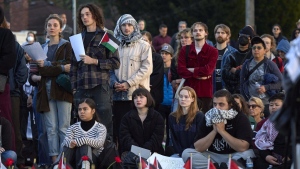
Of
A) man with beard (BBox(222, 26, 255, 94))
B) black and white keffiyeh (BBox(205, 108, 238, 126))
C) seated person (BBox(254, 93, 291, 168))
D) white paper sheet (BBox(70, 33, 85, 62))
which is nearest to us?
seated person (BBox(254, 93, 291, 168))

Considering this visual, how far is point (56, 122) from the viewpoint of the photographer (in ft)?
41.0

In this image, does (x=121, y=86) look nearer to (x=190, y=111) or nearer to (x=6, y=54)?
(x=190, y=111)

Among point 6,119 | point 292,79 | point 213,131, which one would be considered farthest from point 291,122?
point 6,119

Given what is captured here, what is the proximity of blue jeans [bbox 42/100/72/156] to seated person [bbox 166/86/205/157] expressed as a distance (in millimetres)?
1394

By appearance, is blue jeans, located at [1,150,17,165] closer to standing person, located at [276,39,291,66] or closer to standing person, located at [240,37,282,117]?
standing person, located at [240,37,282,117]

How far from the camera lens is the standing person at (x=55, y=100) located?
40.8ft

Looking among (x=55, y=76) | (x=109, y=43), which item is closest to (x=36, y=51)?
(x=55, y=76)

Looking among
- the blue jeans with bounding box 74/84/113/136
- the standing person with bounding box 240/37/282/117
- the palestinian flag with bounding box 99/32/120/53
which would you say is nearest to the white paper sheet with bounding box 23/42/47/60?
the blue jeans with bounding box 74/84/113/136

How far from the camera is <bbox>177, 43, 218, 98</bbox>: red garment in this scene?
12.8m

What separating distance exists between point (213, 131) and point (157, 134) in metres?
1.40

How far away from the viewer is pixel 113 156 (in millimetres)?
11398

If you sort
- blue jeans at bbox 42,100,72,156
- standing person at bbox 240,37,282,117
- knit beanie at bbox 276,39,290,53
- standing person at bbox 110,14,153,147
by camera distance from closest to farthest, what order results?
blue jeans at bbox 42,100,72,156 < standing person at bbox 110,14,153,147 < standing person at bbox 240,37,282,117 < knit beanie at bbox 276,39,290,53

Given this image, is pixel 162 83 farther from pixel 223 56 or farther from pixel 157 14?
pixel 157 14

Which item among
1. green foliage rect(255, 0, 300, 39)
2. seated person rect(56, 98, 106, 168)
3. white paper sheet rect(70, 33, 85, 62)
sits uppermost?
green foliage rect(255, 0, 300, 39)
